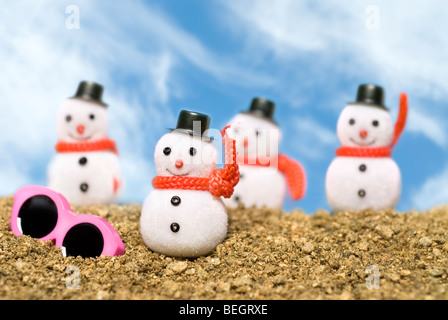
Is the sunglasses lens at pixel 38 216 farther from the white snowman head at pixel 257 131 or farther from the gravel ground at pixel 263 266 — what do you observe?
the white snowman head at pixel 257 131

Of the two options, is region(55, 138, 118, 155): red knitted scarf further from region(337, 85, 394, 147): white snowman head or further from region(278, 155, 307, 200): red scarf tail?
region(337, 85, 394, 147): white snowman head

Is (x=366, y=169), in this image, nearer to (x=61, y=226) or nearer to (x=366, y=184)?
(x=366, y=184)

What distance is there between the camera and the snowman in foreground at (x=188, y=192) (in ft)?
10.0

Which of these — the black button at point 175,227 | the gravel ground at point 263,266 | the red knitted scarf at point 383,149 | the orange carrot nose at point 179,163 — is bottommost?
Result: the gravel ground at point 263,266

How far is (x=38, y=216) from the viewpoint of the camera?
3.23 metres

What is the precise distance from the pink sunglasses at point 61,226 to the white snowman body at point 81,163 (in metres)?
0.99

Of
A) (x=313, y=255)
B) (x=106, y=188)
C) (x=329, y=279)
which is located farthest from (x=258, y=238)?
(x=106, y=188)

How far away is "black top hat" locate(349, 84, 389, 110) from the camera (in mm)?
4164

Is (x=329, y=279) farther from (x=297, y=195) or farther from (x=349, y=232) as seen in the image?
(x=297, y=195)

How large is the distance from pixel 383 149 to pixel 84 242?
2404 millimetres

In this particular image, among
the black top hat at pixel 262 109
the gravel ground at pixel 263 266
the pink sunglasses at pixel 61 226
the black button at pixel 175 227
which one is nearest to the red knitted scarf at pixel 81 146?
the gravel ground at pixel 263 266
